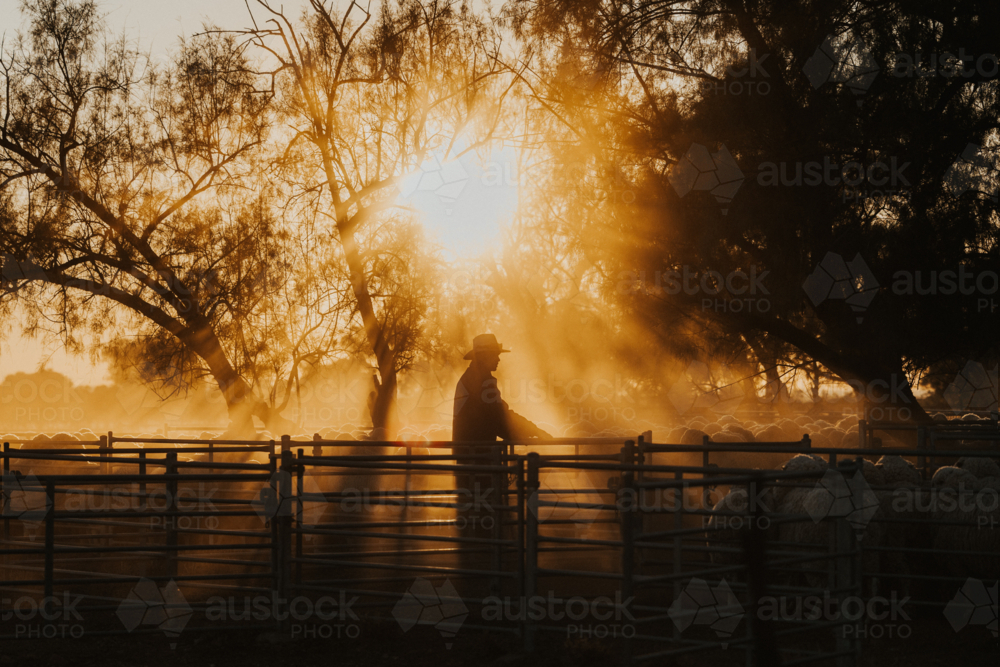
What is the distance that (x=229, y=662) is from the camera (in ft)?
19.9

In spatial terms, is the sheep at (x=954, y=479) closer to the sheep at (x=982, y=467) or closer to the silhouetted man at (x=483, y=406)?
the sheep at (x=982, y=467)

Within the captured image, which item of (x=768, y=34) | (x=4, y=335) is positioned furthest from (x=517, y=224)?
(x=4, y=335)

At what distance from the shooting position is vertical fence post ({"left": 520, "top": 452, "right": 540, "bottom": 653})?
611cm

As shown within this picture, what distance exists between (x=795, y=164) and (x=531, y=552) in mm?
11002

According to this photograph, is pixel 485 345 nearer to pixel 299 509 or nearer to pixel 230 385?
pixel 299 509

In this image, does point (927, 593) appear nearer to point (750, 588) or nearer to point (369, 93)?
point (750, 588)

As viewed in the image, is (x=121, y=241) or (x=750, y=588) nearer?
(x=750, y=588)

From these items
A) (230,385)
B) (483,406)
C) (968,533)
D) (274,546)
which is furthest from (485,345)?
(230,385)

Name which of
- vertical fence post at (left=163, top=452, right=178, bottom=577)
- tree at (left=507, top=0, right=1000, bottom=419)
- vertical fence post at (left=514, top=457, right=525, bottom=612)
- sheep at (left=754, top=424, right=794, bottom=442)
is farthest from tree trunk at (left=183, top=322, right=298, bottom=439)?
vertical fence post at (left=514, top=457, right=525, bottom=612)

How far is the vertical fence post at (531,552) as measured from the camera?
6109 mm

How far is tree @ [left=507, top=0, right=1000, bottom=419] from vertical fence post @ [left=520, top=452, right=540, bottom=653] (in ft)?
34.0

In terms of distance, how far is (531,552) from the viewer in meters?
6.10

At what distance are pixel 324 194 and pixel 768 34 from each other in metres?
8.98

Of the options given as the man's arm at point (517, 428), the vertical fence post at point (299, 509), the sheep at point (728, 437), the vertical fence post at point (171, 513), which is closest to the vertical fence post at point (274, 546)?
the vertical fence post at point (299, 509)
